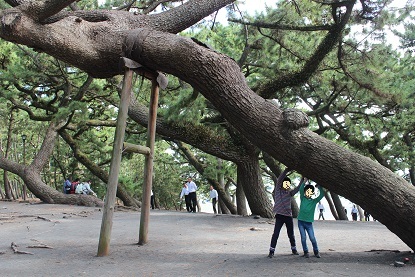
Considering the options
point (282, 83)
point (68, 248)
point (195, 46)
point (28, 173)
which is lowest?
point (68, 248)

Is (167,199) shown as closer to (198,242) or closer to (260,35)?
(260,35)

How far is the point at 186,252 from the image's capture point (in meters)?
6.12

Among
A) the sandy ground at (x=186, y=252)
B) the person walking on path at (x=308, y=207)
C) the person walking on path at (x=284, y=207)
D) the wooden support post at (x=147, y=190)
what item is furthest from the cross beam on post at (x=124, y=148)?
the person walking on path at (x=308, y=207)

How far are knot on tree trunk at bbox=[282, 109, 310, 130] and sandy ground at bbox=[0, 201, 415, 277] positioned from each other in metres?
1.78

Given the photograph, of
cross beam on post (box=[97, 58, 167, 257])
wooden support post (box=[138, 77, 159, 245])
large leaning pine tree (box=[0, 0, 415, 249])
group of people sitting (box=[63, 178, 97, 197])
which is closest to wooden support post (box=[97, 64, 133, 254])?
cross beam on post (box=[97, 58, 167, 257])

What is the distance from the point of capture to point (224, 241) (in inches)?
291

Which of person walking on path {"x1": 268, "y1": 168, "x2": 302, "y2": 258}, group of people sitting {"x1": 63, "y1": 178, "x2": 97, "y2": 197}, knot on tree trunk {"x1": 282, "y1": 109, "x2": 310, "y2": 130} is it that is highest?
knot on tree trunk {"x1": 282, "y1": 109, "x2": 310, "y2": 130}

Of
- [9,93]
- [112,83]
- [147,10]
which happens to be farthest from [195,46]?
[9,93]

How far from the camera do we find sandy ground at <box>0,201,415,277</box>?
15.4ft

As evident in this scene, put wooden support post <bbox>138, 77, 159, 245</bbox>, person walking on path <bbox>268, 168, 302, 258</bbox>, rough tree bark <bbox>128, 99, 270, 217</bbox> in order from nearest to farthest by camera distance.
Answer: person walking on path <bbox>268, 168, 302, 258</bbox> < wooden support post <bbox>138, 77, 159, 245</bbox> < rough tree bark <bbox>128, 99, 270, 217</bbox>

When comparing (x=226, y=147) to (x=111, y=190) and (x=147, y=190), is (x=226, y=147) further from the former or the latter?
(x=111, y=190)

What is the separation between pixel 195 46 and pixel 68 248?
149 inches

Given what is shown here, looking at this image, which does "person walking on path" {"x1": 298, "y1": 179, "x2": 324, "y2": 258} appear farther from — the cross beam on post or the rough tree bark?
the rough tree bark

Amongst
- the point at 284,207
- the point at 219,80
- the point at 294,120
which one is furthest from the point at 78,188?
the point at 294,120
